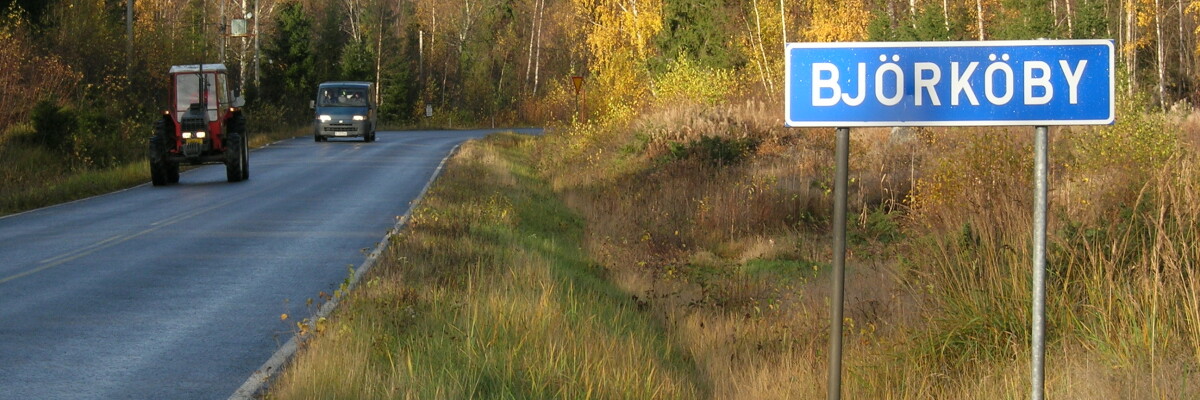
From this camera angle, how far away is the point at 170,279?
1250cm

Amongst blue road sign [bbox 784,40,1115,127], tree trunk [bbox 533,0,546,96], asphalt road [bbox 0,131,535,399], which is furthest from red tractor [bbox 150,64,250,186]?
tree trunk [bbox 533,0,546,96]

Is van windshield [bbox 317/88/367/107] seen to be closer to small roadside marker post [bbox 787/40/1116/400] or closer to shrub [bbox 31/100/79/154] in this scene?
shrub [bbox 31/100/79/154]

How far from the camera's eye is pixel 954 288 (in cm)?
825

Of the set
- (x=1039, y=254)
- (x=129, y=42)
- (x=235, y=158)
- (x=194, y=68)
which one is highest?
(x=129, y=42)

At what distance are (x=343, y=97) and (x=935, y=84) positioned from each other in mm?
43226

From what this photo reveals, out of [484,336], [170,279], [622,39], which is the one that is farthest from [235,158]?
[622,39]

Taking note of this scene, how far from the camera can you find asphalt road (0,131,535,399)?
8344mm

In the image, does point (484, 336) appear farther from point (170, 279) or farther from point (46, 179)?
point (46, 179)

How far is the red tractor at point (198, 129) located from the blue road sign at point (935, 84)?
2173cm

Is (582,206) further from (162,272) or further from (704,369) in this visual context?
(704,369)

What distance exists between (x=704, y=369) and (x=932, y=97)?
12.9ft

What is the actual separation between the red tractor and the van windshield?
20.2m

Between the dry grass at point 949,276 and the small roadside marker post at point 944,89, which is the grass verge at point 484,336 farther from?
the small roadside marker post at point 944,89

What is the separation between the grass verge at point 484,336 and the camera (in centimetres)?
717
